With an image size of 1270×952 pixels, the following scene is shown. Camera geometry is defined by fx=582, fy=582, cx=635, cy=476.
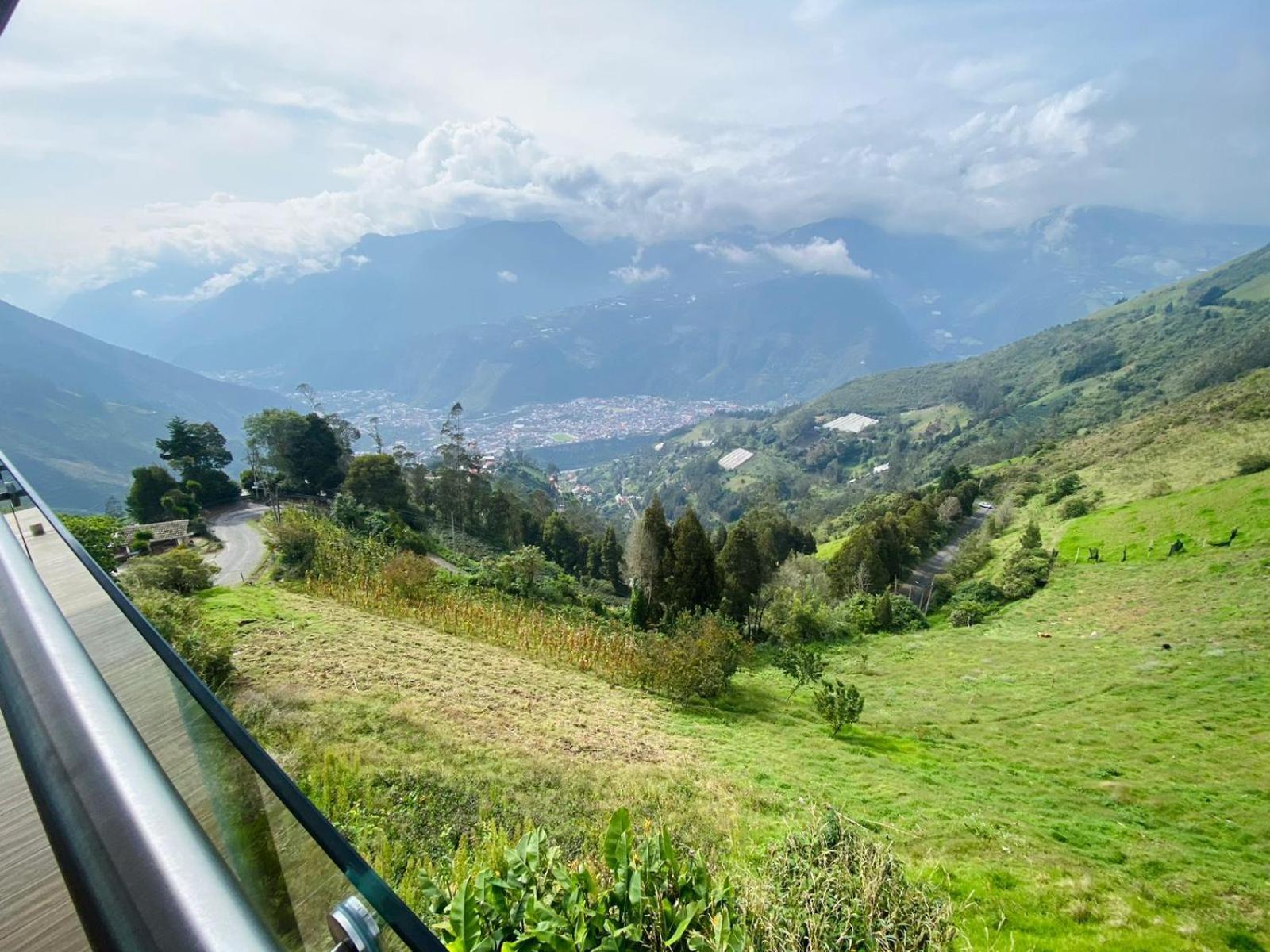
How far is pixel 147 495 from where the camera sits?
23594mm

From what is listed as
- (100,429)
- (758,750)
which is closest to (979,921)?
(758,750)

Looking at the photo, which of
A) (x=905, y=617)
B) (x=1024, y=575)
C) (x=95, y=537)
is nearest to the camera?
(x=95, y=537)

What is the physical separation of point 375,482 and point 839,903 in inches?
1117

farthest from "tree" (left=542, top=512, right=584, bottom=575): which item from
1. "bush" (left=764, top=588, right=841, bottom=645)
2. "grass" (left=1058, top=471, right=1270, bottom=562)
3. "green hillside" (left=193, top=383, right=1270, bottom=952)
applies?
"grass" (left=1058, top=471, right=1270, bottom=562)

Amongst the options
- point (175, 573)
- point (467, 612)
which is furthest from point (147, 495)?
point (467, 612)

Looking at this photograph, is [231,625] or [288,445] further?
[288,445]

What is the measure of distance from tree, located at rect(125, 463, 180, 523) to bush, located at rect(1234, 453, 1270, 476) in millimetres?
49447

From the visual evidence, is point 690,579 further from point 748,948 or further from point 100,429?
point 100,429

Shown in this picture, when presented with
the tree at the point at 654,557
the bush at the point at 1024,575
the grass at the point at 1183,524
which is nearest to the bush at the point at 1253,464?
the grass at the point at 1183,524

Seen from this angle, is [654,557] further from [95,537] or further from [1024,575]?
[1024,575]

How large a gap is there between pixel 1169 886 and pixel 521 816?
22.1ft

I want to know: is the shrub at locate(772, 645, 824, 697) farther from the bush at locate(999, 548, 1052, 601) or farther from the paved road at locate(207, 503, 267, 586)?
the bush at locate(999, 548, 1052, 601)

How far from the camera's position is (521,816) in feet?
17.2

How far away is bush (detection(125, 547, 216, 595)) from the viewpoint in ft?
41.5
